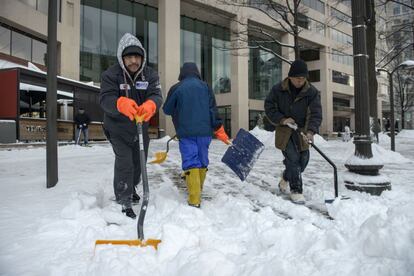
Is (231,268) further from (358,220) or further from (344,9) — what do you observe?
(344,9)

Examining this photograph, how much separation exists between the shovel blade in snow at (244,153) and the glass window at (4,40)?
18361 millimetres

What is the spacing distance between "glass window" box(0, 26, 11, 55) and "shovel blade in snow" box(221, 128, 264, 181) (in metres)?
18.4

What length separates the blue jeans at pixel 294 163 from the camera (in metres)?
4.42

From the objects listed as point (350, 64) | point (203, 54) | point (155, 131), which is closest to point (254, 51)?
point (203, 54)

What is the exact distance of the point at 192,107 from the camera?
4.09 m

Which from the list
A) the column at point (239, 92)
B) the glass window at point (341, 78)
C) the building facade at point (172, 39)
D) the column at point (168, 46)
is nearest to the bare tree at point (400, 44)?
the building facade at point (172, 39)

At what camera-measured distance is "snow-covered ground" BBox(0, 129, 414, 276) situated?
6.89ft

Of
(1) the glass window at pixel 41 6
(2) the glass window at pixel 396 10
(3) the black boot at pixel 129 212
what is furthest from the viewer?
(2) the glass window at pixel 396 10

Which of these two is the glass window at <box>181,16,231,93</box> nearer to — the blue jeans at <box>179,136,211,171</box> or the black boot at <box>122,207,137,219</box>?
the blue jeans at <box>179,136,211,171</box>

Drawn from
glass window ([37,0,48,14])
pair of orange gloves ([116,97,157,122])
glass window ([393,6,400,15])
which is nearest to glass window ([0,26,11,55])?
glass window ([37,0,48,14])

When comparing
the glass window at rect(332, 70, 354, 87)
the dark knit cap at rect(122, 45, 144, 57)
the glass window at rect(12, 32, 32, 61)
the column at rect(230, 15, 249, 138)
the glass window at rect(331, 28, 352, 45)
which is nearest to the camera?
the dark knit cap at rect(122, 45, 144, 57)

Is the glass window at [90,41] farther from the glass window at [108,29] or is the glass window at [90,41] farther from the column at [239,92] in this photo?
the column at [239,92]

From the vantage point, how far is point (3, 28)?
1884 cm

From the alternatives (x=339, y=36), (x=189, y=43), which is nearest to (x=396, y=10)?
(x=339, y=36)
